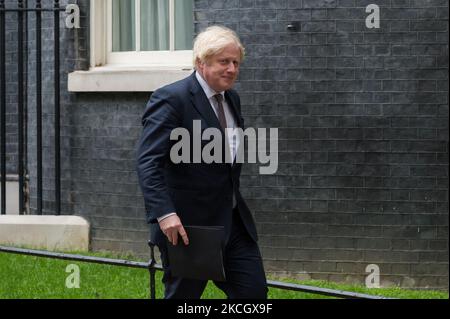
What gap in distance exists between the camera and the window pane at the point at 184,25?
10969 mm

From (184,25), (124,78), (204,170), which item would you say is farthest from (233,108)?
(184,25)

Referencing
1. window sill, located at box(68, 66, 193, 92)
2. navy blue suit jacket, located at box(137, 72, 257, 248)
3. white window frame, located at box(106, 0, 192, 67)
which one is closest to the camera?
navy blue suit jacket, located at box(137, 72, 257, 248)

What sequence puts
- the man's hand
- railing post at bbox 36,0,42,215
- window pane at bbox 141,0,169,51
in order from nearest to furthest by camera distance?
1. the man's hand
2. window pane at bbox 141,0,169,51
3. railing post at bbox 36,0,42,215

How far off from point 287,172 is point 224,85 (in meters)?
3.88

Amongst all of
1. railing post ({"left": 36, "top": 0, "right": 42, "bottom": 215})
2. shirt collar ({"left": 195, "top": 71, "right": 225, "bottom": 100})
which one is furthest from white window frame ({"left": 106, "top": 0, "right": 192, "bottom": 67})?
shirt collar ({"left": 195, "top": 71, "right": 225, "bottom": 100})

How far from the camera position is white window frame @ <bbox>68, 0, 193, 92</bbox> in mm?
10727

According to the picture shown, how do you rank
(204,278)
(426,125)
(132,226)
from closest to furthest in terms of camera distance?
1. (204,278)
2. (426,125)
3. (132,226)

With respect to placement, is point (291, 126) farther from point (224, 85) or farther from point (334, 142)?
point (224, 85)

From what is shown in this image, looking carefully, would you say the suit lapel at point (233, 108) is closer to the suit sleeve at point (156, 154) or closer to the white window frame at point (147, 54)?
the suit sleeve at point (156, 154)

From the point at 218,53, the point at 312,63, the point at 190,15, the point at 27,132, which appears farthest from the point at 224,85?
the point at 27,132

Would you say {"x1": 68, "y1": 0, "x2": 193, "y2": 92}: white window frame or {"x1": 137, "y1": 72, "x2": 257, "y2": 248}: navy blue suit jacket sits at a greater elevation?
{"x1": 68, "y1": 0, "x2": 193, "y2": 92}: white window frame

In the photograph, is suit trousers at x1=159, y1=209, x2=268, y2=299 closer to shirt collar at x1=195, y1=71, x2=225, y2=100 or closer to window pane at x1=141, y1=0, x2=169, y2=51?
shirt collar at x1=195, y1=71, x2=225, y2=100

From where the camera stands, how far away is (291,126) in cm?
1012

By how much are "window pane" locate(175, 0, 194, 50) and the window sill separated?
318 millimetres
